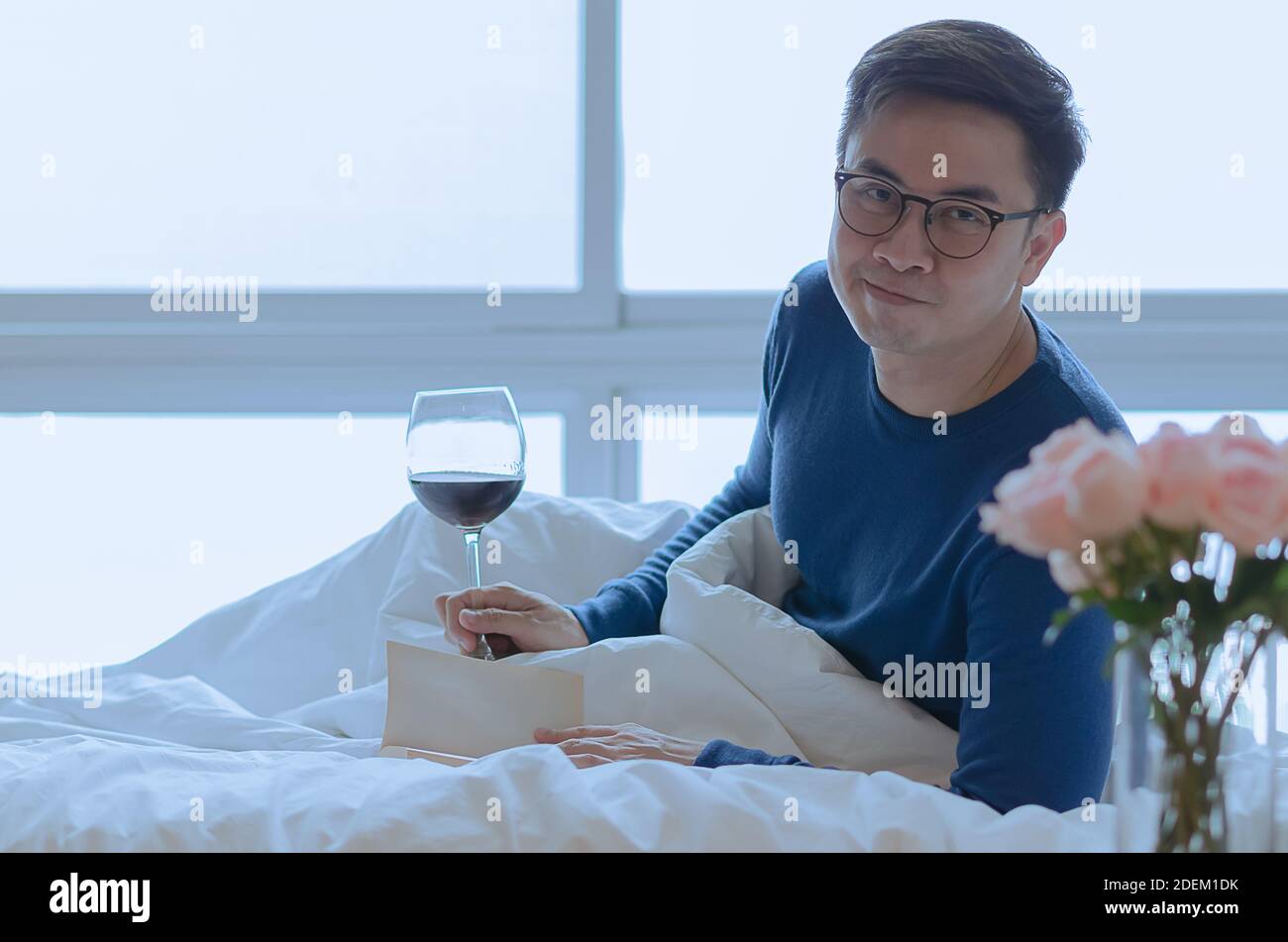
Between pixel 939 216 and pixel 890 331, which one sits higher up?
pixel 939 216

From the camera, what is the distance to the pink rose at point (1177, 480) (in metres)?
0.55

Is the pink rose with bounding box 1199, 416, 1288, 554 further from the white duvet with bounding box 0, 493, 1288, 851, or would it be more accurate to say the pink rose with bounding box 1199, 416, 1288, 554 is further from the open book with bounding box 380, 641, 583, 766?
the open book with bounding box 380, 641, 583, 766

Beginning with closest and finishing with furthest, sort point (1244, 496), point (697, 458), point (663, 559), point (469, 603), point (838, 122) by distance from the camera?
point (1244, 496) → point (469, 603) → point (663, 559) → point (838, 122) → point (697, 458)

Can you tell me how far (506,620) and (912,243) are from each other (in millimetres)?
578

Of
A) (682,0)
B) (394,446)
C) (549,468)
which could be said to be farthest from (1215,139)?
(394,446)

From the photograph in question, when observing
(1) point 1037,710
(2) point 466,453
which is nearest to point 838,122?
(2) point 466,453

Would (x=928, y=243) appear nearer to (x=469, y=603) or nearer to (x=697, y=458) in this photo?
(x=469, y=603)

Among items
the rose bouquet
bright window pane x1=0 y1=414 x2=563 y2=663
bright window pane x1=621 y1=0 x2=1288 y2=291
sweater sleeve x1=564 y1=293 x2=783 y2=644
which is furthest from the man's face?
bright window pane x1=0 y1=414 x2=563 y2=663

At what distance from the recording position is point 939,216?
122 centimetres

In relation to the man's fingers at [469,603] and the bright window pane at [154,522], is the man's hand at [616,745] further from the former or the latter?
the bright window pane at [154,522]

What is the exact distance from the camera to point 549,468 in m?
2.56

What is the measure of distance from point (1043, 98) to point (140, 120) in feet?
6.24
